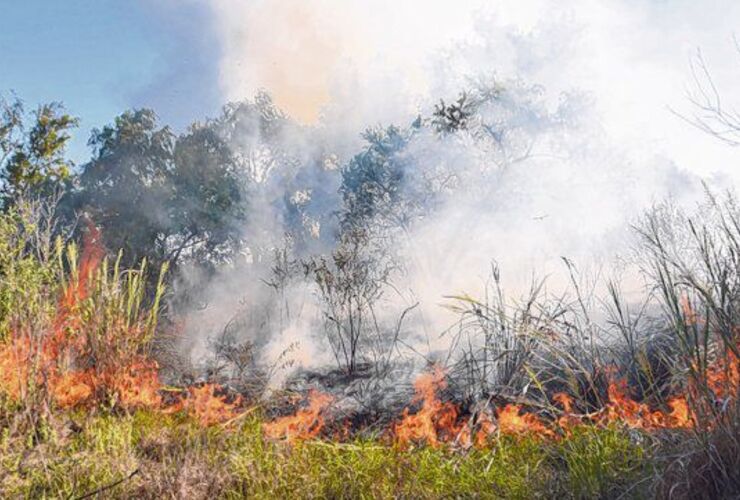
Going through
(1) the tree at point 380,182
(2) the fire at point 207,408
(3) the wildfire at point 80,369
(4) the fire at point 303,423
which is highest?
(1) the tree at point 380,182

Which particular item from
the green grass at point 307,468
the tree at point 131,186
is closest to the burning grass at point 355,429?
the green grass at point 307,468

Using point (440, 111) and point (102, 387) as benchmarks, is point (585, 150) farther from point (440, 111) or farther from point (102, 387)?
point (102, 387)

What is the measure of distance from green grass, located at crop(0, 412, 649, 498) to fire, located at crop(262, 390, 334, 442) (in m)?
0.54

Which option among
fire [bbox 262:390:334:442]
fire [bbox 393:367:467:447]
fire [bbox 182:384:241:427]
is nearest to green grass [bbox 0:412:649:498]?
fire [bbox 262:390:334:442]

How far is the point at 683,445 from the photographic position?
2.77 metres

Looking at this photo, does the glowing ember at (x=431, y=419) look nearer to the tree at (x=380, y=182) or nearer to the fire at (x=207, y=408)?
the fire at (x=207, y=408)

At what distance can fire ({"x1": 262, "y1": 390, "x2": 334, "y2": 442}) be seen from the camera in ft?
17.6

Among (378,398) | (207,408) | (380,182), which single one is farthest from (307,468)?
(380,182)

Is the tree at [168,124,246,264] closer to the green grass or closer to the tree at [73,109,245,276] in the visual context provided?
the tree at [73,109,245,276]

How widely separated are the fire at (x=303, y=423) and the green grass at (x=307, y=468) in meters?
0.54

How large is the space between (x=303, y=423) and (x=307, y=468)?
91.8 inches

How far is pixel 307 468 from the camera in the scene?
4.16 meters

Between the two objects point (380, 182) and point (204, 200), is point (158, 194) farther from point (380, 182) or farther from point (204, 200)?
point (380, 182)

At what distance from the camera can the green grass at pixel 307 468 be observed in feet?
11.5
